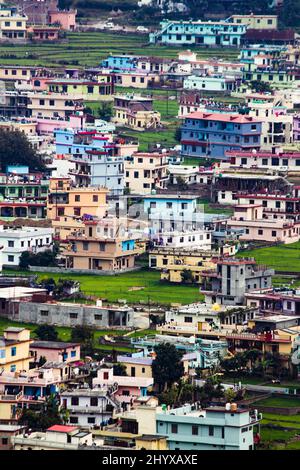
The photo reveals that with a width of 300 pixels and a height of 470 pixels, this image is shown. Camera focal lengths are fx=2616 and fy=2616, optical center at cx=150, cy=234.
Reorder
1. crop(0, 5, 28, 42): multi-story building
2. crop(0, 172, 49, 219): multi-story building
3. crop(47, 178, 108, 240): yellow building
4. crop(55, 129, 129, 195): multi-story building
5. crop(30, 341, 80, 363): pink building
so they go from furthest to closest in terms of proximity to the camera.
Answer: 1. crop(0, 5, 28, 42): multi-story building
2. crop(55, 129, 129, 195): multi-story building
3. crop(0, 172, 49, 219): multi-story building
4. crop(47, 178, 108, 240): yellow building
5. crop(30, 341, 80, 363): pink building

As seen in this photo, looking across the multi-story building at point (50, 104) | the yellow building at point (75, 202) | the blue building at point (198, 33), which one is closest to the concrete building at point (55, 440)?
the yellow building at point (75, 202)

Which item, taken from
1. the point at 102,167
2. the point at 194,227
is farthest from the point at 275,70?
the point at 194,227

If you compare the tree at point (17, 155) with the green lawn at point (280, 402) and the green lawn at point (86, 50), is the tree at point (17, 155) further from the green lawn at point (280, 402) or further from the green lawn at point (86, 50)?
the green lawn at point (280, 402)

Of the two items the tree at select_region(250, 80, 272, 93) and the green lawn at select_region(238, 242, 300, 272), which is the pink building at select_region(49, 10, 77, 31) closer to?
the tree at select_region(250, 80, 272, 93)

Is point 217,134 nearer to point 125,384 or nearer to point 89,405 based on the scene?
point 125,384

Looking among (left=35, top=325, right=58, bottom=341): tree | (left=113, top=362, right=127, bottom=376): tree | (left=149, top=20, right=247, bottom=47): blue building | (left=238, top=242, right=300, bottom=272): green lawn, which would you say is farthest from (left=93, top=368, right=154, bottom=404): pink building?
(left=149, top=20, right=247, bottom=47): blue building

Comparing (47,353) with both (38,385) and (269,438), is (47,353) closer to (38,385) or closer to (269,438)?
(38,385)

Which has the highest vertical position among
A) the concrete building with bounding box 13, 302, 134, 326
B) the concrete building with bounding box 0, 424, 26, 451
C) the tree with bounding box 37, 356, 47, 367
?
the concrete building with bounding box 0, 424, 26, 451
